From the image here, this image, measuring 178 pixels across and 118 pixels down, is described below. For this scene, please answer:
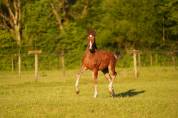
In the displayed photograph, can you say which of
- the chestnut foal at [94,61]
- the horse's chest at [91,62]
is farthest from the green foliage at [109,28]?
the horse's chest at [91,62]

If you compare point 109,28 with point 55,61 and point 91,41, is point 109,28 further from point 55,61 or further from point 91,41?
point 91,41

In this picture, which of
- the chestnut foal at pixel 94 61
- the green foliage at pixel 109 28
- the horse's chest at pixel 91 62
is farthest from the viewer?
the green foliage at pixel 109 28

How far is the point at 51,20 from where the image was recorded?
54.2 m

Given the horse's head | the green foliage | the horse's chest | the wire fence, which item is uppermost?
the green foliage

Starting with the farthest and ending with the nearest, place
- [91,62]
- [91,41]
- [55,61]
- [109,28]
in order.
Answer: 1. [109,28]
2. [55,61]
3. [91,62]
4. [91,41]

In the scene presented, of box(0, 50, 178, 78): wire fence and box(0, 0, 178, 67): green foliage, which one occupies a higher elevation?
box(0, 0, 178, 67): green foliage

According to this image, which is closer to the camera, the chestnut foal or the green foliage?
the chestnut foal

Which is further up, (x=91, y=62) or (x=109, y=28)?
(x=109, y=28)

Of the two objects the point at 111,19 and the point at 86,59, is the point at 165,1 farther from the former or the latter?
the point at 86,59

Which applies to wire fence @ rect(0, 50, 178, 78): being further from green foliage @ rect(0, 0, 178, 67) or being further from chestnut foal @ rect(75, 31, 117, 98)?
chestnut foal @ rect(75, 31, 117, 98)

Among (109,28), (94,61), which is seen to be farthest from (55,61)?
(94,61)

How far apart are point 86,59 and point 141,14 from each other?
3043cm

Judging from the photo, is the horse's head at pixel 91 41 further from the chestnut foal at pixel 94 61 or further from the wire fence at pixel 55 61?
the wire fence at pixel 55 61

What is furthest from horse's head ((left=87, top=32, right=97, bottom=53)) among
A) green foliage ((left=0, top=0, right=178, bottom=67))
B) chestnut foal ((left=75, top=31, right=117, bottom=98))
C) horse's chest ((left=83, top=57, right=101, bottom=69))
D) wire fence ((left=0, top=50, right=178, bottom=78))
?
green foliage ((left=0, top=0, right=178, bottom=67))
